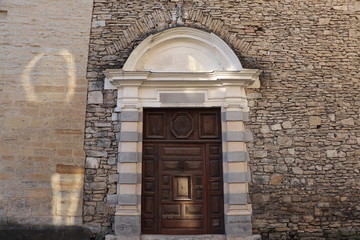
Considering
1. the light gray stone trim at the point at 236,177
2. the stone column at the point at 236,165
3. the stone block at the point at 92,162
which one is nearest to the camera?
the stone column at the point at 236,165

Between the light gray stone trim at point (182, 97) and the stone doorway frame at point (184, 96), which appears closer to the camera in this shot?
the stone doorway frame at point (184, 96)

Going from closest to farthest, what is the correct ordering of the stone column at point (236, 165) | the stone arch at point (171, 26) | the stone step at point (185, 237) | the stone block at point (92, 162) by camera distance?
the stone step at point (185, 237) < the stone column at point (236, 165) < the stone block at point (92, 162) < the stone arch at point (171, 26)

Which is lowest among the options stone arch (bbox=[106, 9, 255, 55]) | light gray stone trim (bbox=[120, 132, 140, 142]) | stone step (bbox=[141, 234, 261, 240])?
stone step (bbox=[141, 234, 261, 240])

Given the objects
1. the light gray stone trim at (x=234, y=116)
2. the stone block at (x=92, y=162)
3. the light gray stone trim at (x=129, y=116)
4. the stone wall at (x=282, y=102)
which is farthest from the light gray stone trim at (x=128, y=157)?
the light gray stone trim at (x=234, y=116)

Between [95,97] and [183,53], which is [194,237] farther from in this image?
[183,53]

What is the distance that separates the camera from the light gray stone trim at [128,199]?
16.9 feet

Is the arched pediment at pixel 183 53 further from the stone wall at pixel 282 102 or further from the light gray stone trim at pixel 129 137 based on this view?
the light gray stone trim at pixel 129 137

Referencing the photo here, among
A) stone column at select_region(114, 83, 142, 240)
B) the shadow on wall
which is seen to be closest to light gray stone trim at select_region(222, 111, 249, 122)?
stone column at select_region(114, 83, 142, 240)

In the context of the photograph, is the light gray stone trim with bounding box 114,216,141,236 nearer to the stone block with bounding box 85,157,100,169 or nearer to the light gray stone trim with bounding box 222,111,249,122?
the stone block with bounding box 85,157,100,169

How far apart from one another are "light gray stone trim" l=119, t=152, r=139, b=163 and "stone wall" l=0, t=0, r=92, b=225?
28.0 inches

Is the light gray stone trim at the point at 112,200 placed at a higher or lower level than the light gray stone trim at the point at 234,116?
lower

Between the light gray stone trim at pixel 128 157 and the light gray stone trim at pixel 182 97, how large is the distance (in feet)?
3.41

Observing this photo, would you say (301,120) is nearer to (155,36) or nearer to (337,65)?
(337,65)

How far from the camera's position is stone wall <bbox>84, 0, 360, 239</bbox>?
528 centimetres
